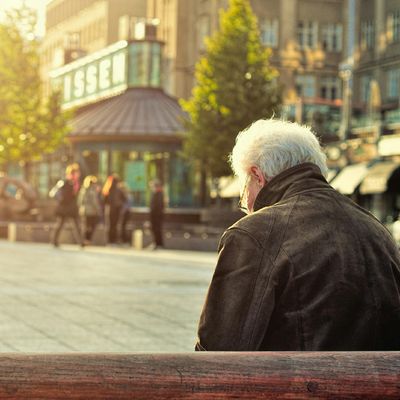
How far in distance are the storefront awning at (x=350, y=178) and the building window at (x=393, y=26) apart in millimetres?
21763

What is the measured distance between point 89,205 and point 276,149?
26197 millimetres

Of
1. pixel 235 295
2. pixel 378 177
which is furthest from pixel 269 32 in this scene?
pixel 235 295

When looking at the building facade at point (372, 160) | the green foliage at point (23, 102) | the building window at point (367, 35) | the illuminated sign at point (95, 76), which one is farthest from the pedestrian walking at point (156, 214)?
the building window at point (367, 35)

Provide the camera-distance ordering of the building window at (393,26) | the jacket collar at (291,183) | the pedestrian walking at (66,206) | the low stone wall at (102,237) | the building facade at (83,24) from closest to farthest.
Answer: the jacket collar at (291,183)
the pedestrian walking at (66,206)
the low stone wall at (102,237)
the building window at (393,26)
the building facade at (83,24)

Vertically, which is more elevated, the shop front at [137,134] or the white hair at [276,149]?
A: the shop front at [137,134]

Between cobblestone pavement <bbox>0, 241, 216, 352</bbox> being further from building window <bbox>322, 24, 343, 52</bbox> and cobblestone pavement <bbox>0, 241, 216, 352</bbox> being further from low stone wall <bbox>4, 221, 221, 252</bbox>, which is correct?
building window <bbox>322, 24, 343, 52</bbox>

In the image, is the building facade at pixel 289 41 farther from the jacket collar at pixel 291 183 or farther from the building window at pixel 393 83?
the jacket collar at pixel 291 183

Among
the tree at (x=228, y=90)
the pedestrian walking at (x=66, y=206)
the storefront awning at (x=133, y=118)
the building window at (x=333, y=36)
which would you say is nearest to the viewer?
the pedestrian walking at (x=66, y=206)

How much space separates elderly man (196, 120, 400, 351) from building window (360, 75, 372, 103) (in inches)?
2771

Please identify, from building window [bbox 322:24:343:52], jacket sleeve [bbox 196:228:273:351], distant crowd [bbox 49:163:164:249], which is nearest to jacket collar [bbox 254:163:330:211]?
jacket sleeve [bbox 196:228:273:351]

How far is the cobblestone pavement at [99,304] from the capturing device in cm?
1014

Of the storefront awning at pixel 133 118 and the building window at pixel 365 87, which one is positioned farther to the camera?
the building window at pixel 365 87

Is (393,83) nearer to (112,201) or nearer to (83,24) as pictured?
(112,201)

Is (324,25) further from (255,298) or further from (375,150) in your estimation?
(255,298)
